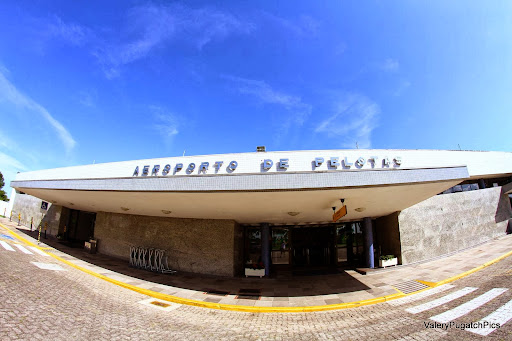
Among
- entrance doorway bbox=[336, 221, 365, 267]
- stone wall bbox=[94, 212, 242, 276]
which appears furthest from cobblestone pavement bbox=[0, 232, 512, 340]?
entrance doorway bbox=[336, 221, 365, 267]

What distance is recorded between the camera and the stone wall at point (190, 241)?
11859mm

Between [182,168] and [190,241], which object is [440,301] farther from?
[190,241]

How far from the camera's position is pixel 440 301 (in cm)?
714

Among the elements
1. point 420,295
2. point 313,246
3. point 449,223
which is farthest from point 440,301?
point 449,223

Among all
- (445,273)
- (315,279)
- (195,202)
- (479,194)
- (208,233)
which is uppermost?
(479,194)

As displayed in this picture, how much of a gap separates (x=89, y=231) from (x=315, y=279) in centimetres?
2602

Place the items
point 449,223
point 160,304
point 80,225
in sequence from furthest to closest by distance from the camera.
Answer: point 80,225 → point 449,223 → point 160,304

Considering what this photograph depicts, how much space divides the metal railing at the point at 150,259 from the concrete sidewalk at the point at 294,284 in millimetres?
552

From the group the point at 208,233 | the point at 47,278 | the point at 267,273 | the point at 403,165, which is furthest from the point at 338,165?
the point at 47,278

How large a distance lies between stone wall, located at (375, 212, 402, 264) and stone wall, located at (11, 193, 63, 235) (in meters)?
31.9

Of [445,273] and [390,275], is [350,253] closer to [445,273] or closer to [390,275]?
[390,275]

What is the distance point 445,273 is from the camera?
10266 mm

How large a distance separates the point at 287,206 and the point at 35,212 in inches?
1366

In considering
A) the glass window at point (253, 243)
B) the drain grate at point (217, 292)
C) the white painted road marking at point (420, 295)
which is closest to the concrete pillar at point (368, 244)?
the white painted road marking at point (420, 295)
